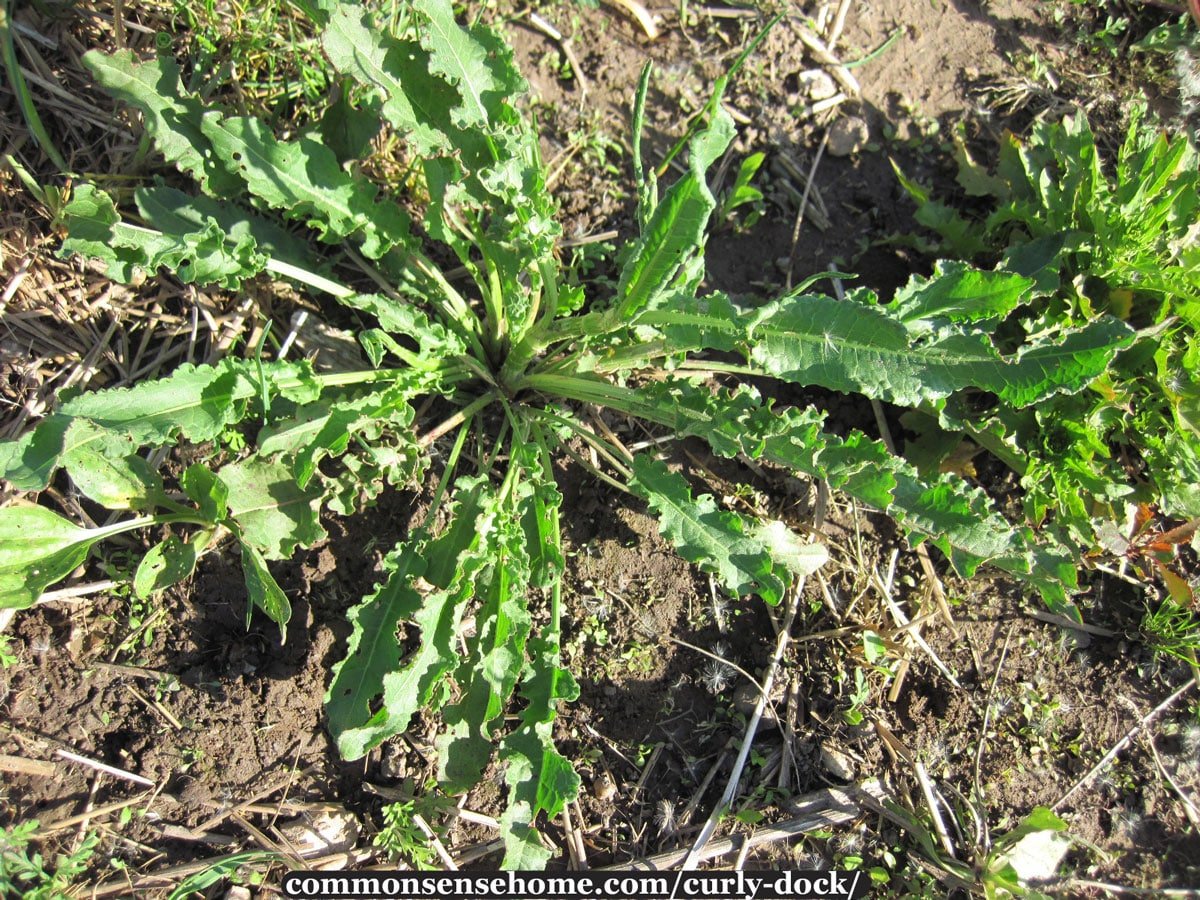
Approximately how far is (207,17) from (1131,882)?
14.6 feet

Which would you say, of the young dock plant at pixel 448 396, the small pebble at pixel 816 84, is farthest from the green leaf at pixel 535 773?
the small pebble at pixel 816 84

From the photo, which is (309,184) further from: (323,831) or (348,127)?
(323,831)

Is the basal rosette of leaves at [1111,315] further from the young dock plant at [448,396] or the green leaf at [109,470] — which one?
the green leaf at [109,470]

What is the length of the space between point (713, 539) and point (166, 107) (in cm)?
210

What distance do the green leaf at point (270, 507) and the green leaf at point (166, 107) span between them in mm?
902

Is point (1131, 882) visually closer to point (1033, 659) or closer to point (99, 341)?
point (1033, 659)

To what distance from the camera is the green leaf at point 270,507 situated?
2621 mm

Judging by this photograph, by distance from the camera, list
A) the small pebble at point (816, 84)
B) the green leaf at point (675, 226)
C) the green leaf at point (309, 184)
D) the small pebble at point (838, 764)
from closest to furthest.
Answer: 1. the green leaf at point (675, 226)
2. the green leaf at point (309, 184)
3. the small pebble at point (838, 764)
4. the small pebble at point (816, 84)

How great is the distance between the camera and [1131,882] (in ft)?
10.2

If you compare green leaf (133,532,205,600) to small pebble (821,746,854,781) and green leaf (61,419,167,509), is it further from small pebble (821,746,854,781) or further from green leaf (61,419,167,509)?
small pebble (821,746,854,781)

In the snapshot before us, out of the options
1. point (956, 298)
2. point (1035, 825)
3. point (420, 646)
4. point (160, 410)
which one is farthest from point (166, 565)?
point (1035, 825)

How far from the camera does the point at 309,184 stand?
2.79 meters

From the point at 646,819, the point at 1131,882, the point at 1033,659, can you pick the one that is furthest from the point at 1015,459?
the point at 646,819

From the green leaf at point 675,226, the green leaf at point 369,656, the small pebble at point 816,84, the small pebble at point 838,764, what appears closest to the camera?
the green leaf at point 675,226
